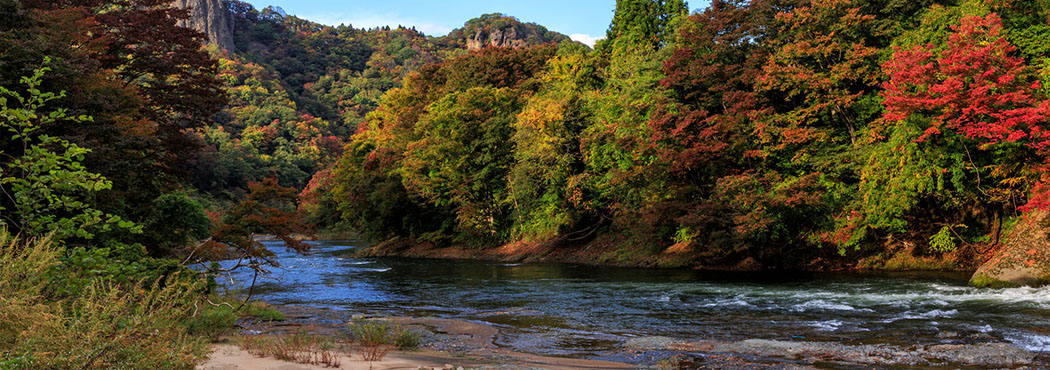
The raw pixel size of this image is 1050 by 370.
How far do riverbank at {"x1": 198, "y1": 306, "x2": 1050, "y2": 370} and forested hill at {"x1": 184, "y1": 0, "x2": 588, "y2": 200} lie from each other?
7219 centimetres

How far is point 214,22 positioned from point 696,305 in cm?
15982

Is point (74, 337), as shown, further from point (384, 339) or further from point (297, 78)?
point (297, 78)

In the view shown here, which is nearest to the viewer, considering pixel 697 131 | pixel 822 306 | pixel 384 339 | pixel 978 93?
pixel 384 339

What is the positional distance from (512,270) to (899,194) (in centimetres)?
1586

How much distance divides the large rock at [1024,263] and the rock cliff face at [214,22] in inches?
5989

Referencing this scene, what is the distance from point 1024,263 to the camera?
18516mm

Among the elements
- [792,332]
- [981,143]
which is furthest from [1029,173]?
[792,332]

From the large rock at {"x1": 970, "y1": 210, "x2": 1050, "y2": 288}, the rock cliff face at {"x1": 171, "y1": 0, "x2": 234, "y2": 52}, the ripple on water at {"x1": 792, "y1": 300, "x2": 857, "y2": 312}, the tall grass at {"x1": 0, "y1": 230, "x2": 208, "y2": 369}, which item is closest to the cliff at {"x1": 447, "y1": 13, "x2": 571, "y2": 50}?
the rock cliff face at {"x1": 171, "y1": 0, "x2": 234, "y2": 52}

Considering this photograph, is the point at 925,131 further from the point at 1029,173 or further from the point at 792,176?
the point at 792,176

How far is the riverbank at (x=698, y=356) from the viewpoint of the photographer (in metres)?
8.56

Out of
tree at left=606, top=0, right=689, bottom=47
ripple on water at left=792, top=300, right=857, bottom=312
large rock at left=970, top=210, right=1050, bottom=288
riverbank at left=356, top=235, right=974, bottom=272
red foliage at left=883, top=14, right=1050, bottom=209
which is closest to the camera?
ripple on water at left=792, top=300, right=857, bottom=312

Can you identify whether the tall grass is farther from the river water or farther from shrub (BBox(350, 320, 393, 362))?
the river water

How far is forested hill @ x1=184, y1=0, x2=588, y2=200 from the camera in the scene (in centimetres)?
8775

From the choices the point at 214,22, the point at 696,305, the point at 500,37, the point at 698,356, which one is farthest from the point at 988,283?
the point at 214,22
